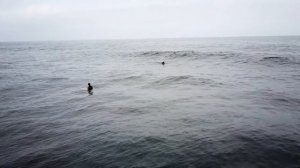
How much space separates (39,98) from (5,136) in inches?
289

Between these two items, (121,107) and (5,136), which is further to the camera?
(121,107)

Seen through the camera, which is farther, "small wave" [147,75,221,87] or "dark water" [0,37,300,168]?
"small wave" [147,75,221,87]

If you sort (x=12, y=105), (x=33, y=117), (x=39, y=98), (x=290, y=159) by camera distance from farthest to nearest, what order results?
(x=39, y=98), (x=12, y=105), (x=33, y=117), (x=290, y=159)

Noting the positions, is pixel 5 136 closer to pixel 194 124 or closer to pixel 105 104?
pixel 105 104

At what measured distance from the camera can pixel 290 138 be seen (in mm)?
8789

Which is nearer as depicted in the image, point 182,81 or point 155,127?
point 155,127

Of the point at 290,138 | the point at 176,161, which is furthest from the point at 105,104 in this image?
the point at 290,138

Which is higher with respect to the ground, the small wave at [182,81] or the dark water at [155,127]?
the small wave at [182,81]

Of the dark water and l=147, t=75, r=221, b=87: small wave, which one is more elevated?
l=147, t=75, r=221, b=87: small wave

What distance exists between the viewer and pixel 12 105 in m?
15.2

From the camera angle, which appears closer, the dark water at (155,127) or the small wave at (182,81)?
the dark water at (155,127)

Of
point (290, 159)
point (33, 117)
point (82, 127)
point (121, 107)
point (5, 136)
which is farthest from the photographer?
point (121, 107)

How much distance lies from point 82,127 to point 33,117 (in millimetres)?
3769

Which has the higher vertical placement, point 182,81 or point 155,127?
point 182,81
